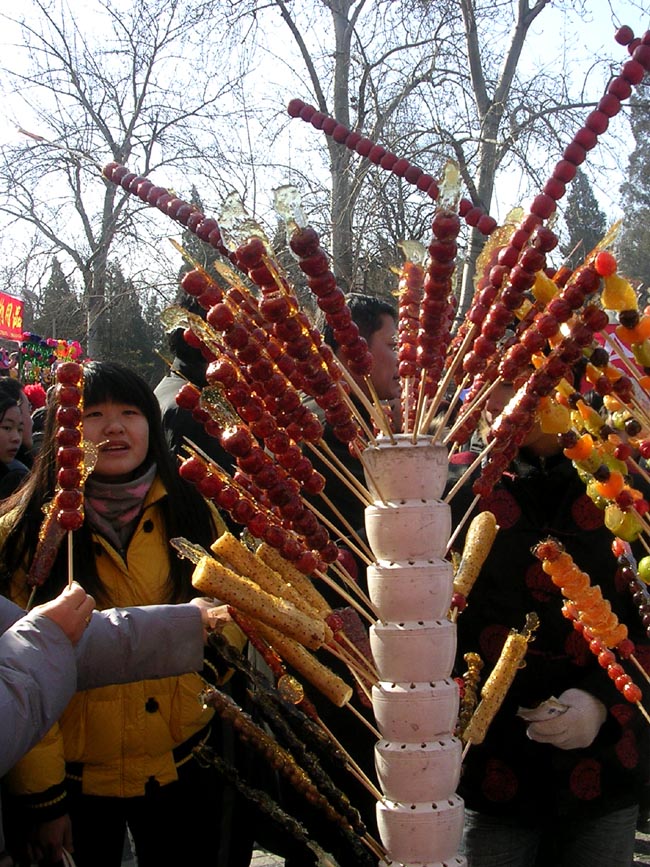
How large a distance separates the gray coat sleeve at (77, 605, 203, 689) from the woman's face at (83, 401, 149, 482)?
56 centimetres

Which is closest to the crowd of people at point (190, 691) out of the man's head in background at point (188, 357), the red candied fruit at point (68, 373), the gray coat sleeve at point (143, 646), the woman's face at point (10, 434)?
the gray coat sleeve at point (143, 646)

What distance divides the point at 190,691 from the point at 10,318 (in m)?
11.7

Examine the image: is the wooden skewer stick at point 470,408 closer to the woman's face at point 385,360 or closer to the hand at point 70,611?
the hand at point 70,611

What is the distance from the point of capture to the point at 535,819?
201 cm

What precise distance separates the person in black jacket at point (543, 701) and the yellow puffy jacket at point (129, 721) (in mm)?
673

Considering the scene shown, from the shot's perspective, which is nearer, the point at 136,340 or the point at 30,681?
the point at 30,681

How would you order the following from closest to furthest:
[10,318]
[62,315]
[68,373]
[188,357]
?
1. [68,373]
2. [188,357]
3. [10,318]
4. [62,315]

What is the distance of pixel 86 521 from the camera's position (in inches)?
88.5

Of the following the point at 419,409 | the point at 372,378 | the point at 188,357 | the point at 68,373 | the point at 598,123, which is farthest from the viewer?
the point at 188,357

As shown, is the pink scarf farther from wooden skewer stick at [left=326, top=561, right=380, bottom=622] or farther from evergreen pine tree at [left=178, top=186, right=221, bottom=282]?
wooden skewer stick at [left=326, top=561, right=380, bottom=622]

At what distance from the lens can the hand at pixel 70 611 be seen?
58.8 inches

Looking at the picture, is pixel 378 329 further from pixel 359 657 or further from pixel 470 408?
pixel 359 657

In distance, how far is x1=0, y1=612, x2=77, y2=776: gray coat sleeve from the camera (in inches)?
55.9

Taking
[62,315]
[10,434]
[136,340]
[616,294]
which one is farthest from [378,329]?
[136,340]
